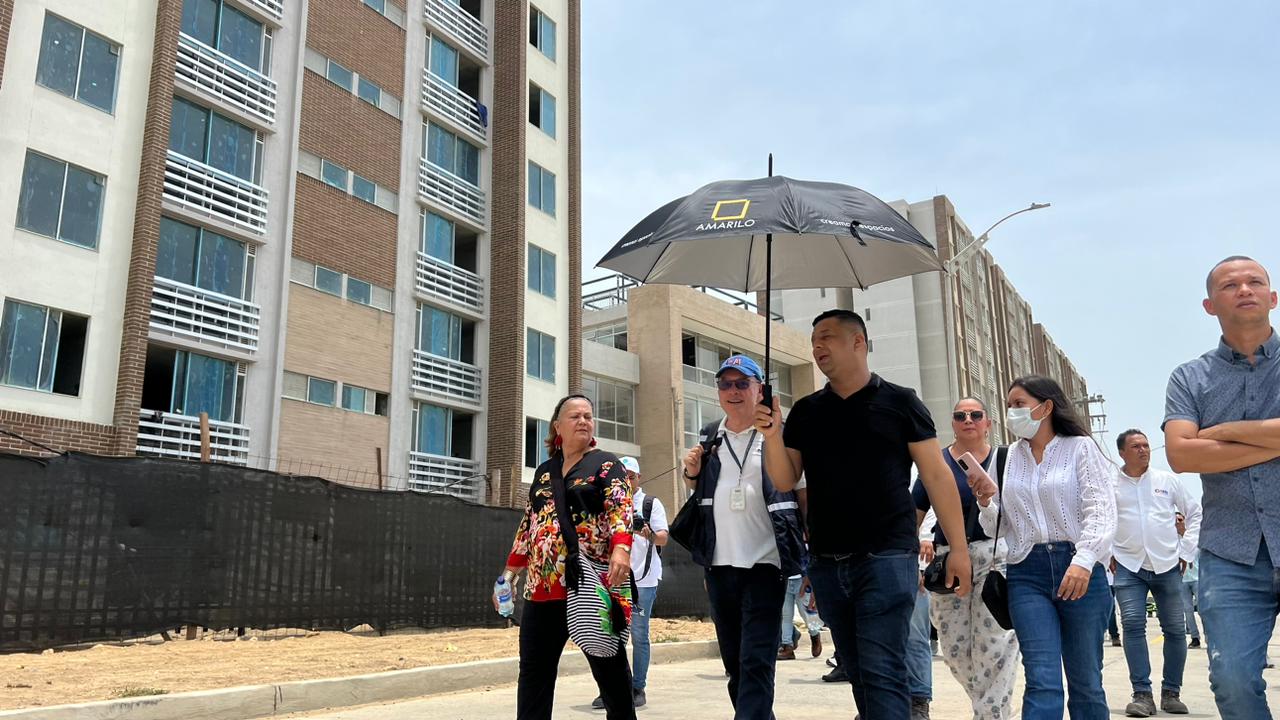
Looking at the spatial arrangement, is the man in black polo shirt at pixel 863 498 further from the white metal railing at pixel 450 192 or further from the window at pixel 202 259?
the white metal railing at pixel 450 192

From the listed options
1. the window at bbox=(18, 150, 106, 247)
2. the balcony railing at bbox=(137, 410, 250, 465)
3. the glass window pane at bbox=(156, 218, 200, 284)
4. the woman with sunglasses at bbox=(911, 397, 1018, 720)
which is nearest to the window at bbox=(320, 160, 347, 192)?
the glass window pane at bbox=(156, 218, 200, 284)

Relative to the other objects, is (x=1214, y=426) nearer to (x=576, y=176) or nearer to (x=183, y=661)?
(x=183, y=661)

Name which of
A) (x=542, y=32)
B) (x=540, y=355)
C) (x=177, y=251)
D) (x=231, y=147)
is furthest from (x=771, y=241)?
(x=542, y=32)

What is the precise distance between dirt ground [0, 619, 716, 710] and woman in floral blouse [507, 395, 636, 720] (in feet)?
12.6

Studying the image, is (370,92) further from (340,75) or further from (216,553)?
(216,553)

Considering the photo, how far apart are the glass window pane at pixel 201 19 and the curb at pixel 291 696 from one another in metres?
18.6

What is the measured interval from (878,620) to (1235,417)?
151cm

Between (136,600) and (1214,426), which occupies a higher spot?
(1214,426)

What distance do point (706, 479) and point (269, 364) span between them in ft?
65.7

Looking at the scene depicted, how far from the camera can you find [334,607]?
1320 cm

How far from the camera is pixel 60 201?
62.6 ft

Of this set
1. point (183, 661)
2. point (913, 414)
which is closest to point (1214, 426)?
point (913, 414)

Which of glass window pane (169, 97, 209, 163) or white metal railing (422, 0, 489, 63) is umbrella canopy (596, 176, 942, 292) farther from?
white metal railing (422, 0, 489, 63)

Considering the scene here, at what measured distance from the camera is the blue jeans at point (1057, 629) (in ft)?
14.4
